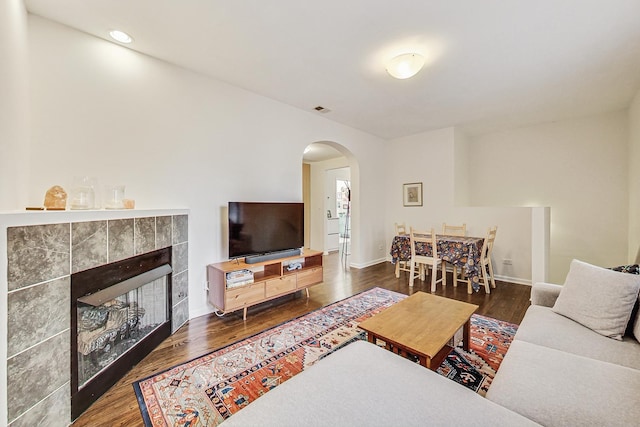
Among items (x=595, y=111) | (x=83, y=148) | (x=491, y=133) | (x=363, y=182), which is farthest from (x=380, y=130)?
(x=83, y=148)

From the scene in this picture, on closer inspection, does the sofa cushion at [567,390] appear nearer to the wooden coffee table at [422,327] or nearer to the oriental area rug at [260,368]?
the wooden coffee table at [422,327]

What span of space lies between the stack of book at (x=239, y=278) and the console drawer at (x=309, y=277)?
69 cm

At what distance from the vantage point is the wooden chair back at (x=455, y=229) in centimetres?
441

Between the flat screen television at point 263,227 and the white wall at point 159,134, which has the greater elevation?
the white wall at point 159,134

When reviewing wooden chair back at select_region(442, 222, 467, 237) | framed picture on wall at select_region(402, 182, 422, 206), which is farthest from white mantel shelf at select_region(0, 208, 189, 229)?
framed picture on wall at select_region(402, 182, 422, 206)

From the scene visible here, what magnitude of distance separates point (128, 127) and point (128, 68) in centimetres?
56

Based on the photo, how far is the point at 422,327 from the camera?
1738 mm

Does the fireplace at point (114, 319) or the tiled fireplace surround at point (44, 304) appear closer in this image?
the tiled fireplace surround at point (44, 304)

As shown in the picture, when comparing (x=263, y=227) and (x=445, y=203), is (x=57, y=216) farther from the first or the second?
(x=445, y=203)

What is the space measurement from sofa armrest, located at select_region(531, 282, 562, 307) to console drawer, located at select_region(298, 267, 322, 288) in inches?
87.9

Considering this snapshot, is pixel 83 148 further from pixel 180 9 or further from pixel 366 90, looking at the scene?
pixel 366 90

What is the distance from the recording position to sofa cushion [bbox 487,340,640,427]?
0.97 metres

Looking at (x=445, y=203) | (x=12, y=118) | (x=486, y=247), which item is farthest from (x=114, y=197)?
(x=445, y=203)

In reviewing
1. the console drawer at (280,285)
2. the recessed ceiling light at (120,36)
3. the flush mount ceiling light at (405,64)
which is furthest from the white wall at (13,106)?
the flush mount ceiling light at (405,64)
